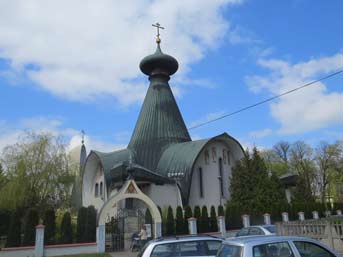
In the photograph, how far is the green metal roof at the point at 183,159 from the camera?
2877 centimetres

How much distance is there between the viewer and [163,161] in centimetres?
3169

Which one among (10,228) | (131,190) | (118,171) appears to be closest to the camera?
(10,228)

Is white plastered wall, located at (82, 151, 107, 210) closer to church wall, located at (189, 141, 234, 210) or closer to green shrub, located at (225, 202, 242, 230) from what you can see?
church wall, located at (189, 141, 234, 210)

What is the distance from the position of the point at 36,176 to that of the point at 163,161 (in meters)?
10.1

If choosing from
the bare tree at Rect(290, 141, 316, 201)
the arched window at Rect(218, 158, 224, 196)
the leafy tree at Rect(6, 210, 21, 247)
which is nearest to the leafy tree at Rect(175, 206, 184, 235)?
the leafy tree at Rect(6, 210, 21, 247)

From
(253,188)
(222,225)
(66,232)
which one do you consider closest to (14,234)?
(66,232)

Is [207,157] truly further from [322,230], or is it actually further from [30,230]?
[322,230]

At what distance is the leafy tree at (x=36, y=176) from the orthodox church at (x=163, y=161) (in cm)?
342

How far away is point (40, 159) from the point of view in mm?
28844

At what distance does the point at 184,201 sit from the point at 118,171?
5780mm

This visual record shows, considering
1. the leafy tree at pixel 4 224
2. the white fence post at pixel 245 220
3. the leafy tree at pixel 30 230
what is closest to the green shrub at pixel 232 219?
the white fence post at pixel 245 220

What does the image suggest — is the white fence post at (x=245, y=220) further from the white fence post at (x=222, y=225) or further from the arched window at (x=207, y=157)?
the arched window at (x=207, y=157)

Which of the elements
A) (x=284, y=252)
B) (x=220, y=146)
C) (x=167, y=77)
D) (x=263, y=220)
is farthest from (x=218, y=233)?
(x=167, y=77)

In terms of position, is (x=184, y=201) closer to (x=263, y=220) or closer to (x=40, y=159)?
(x=263, y=220)
